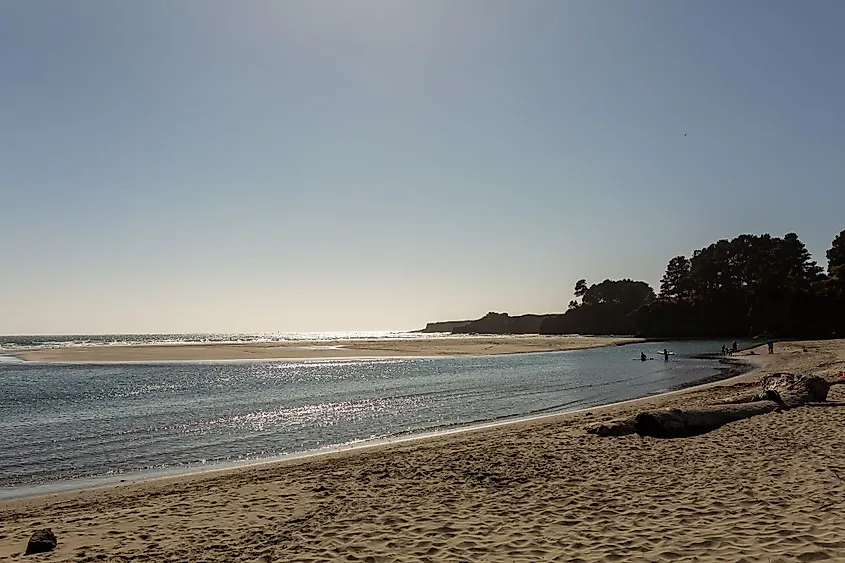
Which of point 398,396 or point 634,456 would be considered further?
point 398,396

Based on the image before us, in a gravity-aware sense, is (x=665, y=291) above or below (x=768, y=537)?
above

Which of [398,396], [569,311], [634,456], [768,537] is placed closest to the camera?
[768,537]

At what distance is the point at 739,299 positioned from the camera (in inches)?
4050

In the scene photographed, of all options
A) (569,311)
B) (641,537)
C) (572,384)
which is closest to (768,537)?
(641,537)

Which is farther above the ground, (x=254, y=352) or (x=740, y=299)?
(x=740, y=299)

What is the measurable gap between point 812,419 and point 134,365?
53889mm

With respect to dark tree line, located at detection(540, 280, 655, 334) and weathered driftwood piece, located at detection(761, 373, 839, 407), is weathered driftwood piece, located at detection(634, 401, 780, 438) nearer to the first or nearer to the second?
weathered driftwood piece, located at detection(761, 373, 839, 407)

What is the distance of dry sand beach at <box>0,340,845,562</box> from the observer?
6973 mm

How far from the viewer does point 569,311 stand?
5945 inches

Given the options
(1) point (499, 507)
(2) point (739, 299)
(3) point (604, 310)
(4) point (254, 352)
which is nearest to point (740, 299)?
(2) point (739, 299)

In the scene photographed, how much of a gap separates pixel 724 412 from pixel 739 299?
10023 centimetres

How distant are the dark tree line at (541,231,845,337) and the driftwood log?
236 feet

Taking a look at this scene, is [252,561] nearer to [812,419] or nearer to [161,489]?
[161,489]

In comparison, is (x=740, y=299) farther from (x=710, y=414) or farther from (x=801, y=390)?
(x=710, y=414)
